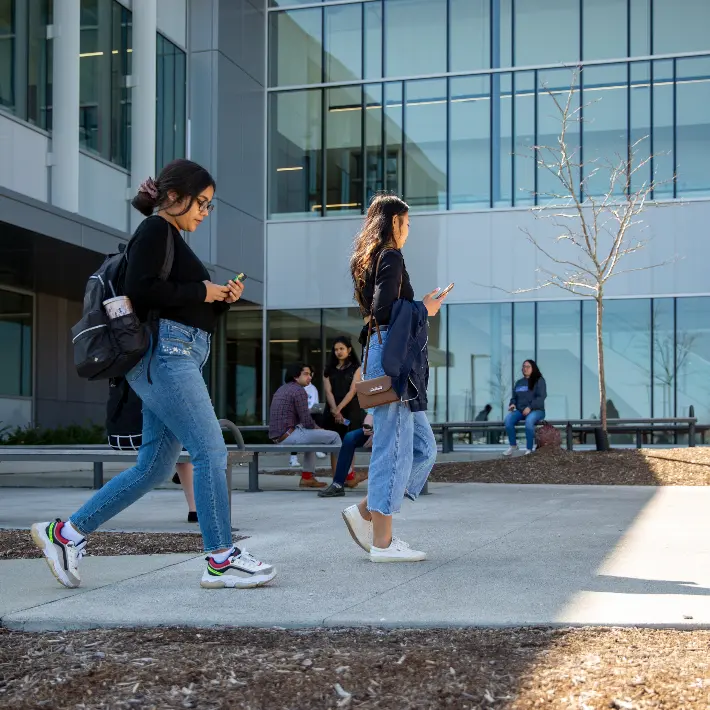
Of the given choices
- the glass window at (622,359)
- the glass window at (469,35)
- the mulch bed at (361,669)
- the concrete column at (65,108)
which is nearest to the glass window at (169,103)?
the concrete column at (65,108)

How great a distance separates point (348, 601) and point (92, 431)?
16164mm

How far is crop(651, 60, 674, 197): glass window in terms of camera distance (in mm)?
23125

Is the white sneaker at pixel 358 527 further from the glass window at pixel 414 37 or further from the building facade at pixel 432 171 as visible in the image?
the glass window at pixel 414 37

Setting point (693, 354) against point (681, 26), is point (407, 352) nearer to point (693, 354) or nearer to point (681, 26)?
point (693, 354)

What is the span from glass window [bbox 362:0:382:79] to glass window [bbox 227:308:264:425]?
627 centimetres

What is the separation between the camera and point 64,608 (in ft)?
14.6

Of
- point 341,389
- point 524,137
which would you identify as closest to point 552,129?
point 524,137

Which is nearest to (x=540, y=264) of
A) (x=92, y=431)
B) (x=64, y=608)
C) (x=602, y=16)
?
(x=602, y=16)

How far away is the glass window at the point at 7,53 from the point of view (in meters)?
16.7

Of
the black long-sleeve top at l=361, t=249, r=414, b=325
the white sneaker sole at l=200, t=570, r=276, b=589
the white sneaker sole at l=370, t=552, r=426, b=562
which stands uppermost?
the black long-sleeve top at l=361, t=249, r=414, b=325

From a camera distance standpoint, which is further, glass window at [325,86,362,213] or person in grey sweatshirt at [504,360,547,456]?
glass window at [325,86,362,213]

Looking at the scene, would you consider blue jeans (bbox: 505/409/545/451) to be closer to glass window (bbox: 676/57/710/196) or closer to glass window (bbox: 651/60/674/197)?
glass window (bbox: 651/60/674/197)

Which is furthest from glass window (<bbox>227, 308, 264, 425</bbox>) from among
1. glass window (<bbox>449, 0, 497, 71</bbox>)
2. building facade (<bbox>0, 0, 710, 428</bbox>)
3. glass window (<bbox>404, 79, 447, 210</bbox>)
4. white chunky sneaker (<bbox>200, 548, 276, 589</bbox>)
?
white chunky sneaker (<bbox>200, 548, 276, 589</bbox>)

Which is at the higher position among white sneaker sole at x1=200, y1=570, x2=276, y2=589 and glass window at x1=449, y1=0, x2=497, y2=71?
glass window at x1=449, y1=0, x2=497, y2=71
